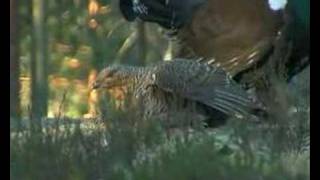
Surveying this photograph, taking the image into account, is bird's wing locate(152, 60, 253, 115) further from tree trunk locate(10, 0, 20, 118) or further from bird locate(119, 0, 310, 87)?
tree trunk locate(10, 0, 20, 118)

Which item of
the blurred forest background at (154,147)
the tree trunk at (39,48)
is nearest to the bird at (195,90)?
the blurred forest background at (154,147)

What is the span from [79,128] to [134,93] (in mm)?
892

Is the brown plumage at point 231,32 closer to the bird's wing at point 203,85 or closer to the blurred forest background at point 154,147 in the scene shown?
the bird's wing at point 203,85

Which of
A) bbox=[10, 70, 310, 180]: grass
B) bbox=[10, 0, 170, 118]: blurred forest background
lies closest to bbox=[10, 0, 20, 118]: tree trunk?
bbox=[10, 0, 170, 118]: blurred forest background

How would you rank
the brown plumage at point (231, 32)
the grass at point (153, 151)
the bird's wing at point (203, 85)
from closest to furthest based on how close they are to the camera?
1. the grass at point (153, 151)
2. the bird's wing at point (203, 85)
3. the brown plumage at point (231, 32)

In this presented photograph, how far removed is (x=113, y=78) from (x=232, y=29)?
1206 millimetres

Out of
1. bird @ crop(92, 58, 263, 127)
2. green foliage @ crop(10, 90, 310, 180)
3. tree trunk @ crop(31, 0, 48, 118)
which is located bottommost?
green foliage @ crop(10, 90, 310, 180)

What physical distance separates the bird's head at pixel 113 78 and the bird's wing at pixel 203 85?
0.26m

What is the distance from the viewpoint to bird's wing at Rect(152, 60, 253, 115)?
17.7 ft

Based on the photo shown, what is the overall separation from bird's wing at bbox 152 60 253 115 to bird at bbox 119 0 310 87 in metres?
0.62

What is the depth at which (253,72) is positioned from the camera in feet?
20.0

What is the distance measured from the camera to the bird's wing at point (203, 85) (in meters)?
5.39

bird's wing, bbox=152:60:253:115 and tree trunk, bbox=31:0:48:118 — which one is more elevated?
tree trunk, bbox=31:0:48:118

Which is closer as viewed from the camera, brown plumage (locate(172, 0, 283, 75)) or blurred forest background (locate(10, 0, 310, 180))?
blurred forest background (locate(10, 0, 310, 180))
